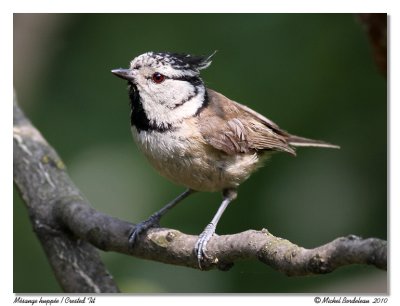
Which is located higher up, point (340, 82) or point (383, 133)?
point (340, 82)

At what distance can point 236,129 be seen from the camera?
3656 mm

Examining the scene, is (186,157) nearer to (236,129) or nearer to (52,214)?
(236,129)

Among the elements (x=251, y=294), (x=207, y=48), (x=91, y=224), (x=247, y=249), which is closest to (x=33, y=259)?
(x=91, y=224)

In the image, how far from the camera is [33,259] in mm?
4254

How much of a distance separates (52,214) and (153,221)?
54 cm

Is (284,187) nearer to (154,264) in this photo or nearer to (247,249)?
(154,264)

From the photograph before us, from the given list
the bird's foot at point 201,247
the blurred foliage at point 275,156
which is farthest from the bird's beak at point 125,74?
the blurred foliage at point 275,156

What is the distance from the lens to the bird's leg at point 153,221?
11.1 feet

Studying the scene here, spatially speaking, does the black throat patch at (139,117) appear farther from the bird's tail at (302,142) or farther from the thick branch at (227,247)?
the bird's tail at (302,142)

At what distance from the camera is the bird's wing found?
349 cm

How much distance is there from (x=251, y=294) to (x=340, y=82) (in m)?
1.55

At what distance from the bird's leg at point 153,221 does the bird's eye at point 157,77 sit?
0.73 meters

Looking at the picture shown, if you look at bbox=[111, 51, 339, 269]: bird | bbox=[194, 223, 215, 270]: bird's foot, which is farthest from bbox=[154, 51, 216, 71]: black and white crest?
bbox=[194, 223, 215, 270]: bird's foot

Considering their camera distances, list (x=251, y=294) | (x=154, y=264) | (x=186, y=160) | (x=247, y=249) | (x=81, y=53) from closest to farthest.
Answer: (x=247, y=249)
(x=186, y=160)
(x=251, y=294)
(x=154, y=264)
(x=81, y=53)
